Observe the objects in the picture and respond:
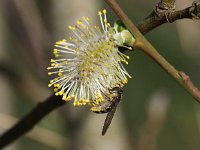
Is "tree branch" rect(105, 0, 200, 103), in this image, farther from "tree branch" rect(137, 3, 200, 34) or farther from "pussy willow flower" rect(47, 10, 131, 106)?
"pussy willow flower" rect(47, 10, 131, 106)

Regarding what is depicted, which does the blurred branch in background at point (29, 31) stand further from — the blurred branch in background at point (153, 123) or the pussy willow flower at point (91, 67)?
the pussy willow flower at point (91, 67)

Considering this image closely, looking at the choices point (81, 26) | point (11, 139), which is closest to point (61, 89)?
point (81, 26)

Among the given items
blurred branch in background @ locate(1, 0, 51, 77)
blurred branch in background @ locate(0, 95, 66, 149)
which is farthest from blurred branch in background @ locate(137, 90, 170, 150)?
blurred branch in background @ locate(0, 95, 66, 149)

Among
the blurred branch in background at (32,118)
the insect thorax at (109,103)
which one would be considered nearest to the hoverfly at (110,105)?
the insect thorax at (109,103)

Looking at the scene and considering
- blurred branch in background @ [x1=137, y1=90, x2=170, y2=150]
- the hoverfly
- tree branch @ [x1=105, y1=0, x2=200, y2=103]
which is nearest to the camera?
tree branch @ [x1=105, y1=0, x2=200, y2=103]

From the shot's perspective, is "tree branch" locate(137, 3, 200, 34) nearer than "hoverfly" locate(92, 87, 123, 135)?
Yes

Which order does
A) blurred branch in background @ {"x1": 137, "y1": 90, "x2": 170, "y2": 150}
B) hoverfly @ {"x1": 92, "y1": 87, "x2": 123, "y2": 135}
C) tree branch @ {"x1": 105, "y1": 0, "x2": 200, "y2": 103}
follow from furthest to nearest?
blurred branch in background @ {"x1": 137, "y1": 90, "x2": 170, "y2": 150} < hoverfly @ {"x1": 92, "y1": 87, "x2": 123, "y2": 135} < tree branch @ {"x1": 105, "y1": 0, "x2": 200, "y2": 103}

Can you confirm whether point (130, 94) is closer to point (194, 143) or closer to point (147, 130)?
point (194, 143)

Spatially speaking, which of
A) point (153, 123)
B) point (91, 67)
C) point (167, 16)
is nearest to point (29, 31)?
point (153, 123)
